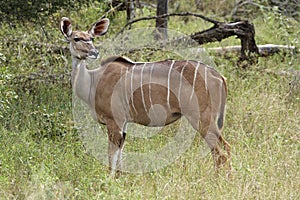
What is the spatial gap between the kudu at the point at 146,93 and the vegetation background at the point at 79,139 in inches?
10.4

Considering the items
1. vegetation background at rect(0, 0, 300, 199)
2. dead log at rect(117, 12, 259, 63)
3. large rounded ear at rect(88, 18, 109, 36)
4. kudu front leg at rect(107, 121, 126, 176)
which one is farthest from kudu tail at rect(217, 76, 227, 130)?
dead log at rect(117, 12, 259, 63)

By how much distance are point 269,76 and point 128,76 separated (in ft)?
6.96

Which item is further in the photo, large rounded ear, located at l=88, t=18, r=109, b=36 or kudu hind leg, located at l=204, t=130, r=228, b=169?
large rounded ear, located at l=88, t=18, r=109, b=36

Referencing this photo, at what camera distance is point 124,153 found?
4781mm

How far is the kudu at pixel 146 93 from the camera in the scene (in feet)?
14.5

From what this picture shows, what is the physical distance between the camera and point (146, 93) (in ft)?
15.2

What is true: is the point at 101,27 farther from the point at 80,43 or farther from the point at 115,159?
the point at 115,159

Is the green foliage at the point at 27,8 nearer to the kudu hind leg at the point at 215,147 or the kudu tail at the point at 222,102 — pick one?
the kudu tail at the point at 222,102

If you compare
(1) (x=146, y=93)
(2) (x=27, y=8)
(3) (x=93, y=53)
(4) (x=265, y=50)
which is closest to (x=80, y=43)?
(3) (x=93, y=53)

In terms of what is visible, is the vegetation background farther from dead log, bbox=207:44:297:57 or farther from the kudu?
the kudu

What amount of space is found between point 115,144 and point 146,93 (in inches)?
17.2

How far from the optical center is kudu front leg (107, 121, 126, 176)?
4.57 metres

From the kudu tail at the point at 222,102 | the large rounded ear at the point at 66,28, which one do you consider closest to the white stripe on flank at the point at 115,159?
the kudu tail at the point at 222,102

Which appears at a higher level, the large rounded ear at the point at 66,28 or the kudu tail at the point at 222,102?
the large rounded ear at the point at 66,28
